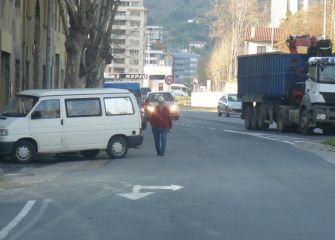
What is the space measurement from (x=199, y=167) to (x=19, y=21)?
1772 cm

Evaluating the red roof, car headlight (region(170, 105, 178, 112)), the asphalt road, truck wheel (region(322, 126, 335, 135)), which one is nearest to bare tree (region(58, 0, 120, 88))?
the asphalt road

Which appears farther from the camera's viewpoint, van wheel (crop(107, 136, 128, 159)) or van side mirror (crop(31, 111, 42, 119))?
van wheel (crop(107, 136, 128, 159))

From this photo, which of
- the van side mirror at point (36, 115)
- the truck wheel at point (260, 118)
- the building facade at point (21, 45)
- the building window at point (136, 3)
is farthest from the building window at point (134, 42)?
the van side mirror at point (36, 115)

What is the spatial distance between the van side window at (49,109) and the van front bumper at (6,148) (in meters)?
1.12

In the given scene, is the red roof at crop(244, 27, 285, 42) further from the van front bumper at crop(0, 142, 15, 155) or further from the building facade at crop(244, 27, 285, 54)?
the van front bumper at crop(0, 142, 15, 155)

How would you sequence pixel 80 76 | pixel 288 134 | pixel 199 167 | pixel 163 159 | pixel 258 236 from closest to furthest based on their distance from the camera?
pixel 258 236, pixel 199 167, pixel 163 159, pixel 80 76, pixel 288 134

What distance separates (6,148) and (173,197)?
8.10 m

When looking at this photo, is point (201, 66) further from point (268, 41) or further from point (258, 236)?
point (258, 236)

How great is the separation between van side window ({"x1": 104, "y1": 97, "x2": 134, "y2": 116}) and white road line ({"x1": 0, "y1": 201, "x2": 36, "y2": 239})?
8851mm

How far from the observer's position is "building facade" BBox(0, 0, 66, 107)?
32250 mm

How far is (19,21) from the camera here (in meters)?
35.0

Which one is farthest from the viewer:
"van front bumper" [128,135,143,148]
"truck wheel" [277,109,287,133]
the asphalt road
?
"truck wheel" [277,109,287,133]

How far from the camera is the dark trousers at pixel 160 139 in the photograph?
23234 mm

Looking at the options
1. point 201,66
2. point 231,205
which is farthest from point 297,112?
point 201,66
